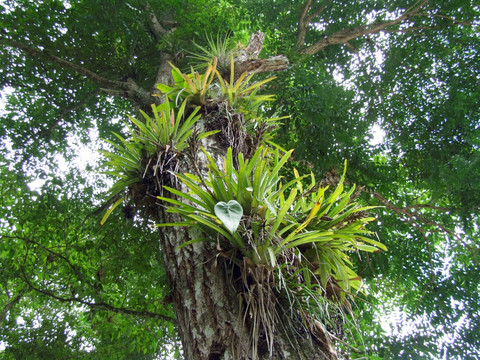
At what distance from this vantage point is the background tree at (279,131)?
376 cm

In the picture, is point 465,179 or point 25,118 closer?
point 465,179

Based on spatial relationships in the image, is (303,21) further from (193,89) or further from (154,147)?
(154,147)

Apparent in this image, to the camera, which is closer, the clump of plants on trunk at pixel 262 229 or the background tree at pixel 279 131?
the clump of plants on trunk at pixel 262 229

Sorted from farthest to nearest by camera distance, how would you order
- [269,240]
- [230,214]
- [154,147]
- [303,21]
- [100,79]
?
[303,21] < [100,79] < [154,147] < [269,240] < [230,214]

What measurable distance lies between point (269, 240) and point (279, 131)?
2.63 m

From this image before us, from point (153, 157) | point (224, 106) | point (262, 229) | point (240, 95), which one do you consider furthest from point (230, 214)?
point (240, 95)

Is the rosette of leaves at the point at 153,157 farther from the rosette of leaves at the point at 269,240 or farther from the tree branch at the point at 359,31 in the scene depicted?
the tree branch at the point at 359,31

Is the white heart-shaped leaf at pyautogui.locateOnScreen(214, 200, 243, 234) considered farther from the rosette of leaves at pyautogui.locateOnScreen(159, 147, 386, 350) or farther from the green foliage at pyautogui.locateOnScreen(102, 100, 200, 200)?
the green foliage at pyautogui.locateOnScreen(102, 100, 200, 200)

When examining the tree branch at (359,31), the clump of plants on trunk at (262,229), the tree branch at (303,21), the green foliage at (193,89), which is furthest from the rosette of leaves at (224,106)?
the tree branch at (303,21)

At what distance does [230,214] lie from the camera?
1318 mm

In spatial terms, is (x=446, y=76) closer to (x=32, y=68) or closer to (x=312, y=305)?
(x=312, y=305)

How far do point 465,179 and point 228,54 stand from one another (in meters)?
2.64

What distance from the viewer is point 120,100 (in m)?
5.57

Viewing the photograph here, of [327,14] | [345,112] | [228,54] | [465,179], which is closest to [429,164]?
[465,179]
